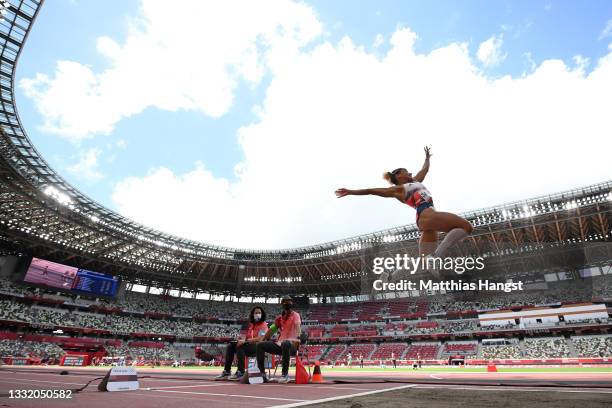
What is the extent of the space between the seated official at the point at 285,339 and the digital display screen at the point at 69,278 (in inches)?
1812

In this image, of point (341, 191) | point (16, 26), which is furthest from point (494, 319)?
point (16, 26)

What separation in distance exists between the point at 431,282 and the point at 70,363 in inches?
1689

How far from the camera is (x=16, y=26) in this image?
18.3 m

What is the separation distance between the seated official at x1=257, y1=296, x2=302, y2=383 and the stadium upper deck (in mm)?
22295

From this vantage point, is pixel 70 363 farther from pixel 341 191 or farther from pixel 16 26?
pixel 341 191

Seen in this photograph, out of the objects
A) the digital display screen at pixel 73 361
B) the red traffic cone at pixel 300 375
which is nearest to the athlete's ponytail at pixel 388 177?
the red traffic cone at pixel 300 375

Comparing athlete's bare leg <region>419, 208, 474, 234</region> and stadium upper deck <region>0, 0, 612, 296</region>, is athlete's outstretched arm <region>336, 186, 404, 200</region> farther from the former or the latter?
stadium upper deck <region>0, 0, 612, 296</region>

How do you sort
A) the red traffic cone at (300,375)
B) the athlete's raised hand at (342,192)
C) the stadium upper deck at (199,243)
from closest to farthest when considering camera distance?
1. the athlete's raised hand at (342,192)
2. the red traffic cone at (300,375)
3. the stadium upper deck at (199,243)

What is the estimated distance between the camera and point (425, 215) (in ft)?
16.9

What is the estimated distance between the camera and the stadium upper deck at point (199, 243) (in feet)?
87.1

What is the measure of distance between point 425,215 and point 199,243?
41187 mm

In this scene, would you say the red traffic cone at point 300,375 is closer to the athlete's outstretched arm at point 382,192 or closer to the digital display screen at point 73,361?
the athlete's outstretched arm at point 382,192

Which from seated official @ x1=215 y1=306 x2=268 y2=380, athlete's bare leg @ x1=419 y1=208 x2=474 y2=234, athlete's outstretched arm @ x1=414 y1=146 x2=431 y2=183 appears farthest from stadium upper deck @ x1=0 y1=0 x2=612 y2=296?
athlete's bare leg @ x1=419 y1=208 x2=474 y2=234

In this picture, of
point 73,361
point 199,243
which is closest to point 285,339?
point 73,361
